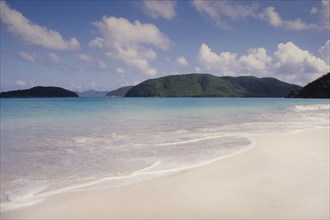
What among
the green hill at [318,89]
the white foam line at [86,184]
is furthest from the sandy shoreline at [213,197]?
the green hill at [318,89]

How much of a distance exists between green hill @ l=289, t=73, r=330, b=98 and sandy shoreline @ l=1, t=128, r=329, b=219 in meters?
191

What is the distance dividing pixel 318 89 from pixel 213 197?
651ft

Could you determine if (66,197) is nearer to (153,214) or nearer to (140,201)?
(140,201)

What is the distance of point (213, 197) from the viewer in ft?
18.2

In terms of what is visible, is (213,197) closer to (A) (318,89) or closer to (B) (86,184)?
(B) (86,184)

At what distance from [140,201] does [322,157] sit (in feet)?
21.4

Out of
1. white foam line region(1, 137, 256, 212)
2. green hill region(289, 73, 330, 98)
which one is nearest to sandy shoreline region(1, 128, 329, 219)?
white foam line region(1, 137, 256, 212)

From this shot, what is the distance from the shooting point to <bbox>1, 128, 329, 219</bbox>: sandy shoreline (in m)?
4.82

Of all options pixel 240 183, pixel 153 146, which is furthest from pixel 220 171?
pixel 153 146

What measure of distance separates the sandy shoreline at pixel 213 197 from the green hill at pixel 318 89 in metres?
191

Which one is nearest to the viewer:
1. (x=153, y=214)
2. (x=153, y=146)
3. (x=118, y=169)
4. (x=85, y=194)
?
(x=153, y=214)

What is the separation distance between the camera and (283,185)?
6191 mm

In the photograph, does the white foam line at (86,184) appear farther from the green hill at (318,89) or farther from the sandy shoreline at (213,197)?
the green hill at (318,89)

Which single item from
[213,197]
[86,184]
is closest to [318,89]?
[213,197]
